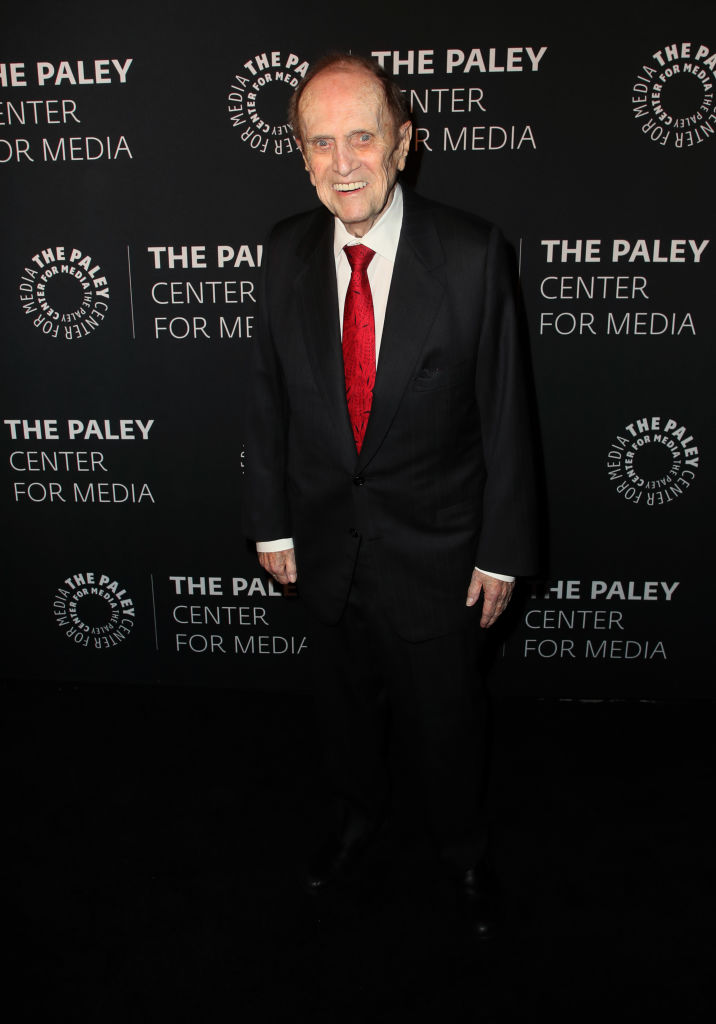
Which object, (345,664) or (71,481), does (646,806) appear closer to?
(345,664)

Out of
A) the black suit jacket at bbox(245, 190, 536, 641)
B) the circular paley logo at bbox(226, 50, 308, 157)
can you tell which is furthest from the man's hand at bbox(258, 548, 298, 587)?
the circular paley logo at bbox(226, 50, 308, 157)

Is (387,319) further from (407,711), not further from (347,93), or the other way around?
(407,711)

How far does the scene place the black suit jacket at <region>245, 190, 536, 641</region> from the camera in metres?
1.64

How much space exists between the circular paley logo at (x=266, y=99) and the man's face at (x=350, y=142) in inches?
35.5

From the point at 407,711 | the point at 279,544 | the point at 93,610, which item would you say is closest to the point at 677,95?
the point at 279,544

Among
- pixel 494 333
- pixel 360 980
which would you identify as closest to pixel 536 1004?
pixel 360 980

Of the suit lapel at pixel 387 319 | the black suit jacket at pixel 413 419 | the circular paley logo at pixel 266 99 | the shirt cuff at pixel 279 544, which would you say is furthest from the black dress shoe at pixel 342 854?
the circular paley logo at pixel 266 99

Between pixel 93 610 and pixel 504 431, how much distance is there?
1.84 m

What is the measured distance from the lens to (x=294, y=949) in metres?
1.87

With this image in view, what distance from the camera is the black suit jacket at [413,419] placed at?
1.64 m

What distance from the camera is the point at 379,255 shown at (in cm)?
171

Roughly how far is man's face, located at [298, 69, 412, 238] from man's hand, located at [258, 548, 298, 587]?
79cm

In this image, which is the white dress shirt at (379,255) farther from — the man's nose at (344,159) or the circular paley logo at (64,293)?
the circular paley logo at (64,293)

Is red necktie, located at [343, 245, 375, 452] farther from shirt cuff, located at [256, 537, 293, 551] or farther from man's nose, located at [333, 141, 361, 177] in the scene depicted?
shirt cuff, located at [256, 537, 293, 551]
